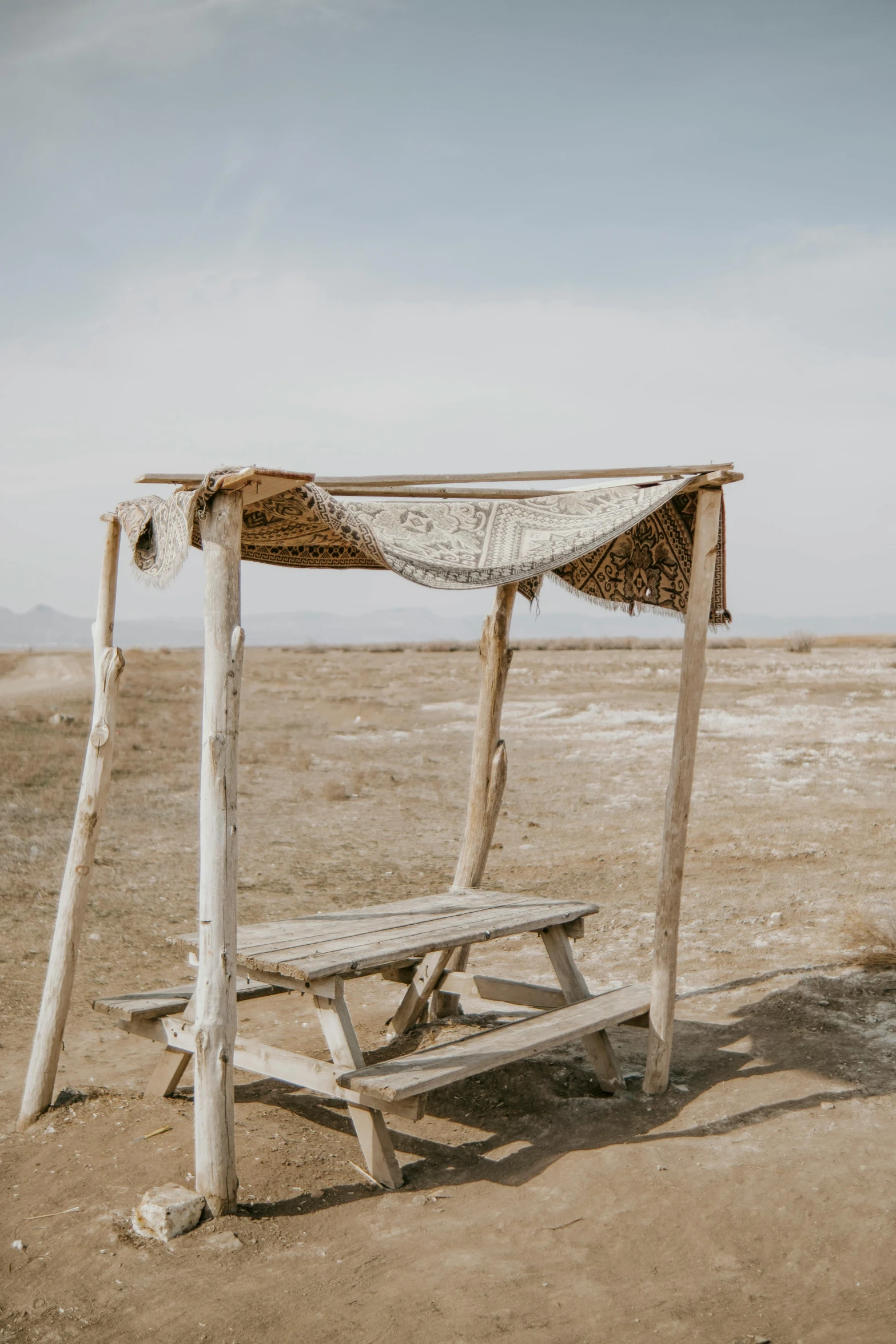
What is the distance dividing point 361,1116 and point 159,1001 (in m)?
1.48

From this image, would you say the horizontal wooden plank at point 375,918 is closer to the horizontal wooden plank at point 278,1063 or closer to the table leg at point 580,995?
the table leg at point 580,995

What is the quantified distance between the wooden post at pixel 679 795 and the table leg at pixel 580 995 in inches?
7.2

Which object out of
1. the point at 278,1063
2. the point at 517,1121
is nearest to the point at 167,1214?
the point at 278,1063

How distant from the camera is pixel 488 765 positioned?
277 inches

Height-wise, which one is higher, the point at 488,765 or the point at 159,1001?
the point at 488,765

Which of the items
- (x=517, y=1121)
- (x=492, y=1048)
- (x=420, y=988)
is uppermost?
(x=492, y=1048)

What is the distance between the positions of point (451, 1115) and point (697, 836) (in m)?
6.87

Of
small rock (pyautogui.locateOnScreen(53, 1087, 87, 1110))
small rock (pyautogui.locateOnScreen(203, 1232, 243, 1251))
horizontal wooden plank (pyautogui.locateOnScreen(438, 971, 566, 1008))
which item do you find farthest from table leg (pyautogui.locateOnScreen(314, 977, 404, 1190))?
horizontal wooden plank (pyautogui.locateOnScreen(438, 971, 566, 1008))

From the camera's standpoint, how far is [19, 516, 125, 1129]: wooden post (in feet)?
17.4

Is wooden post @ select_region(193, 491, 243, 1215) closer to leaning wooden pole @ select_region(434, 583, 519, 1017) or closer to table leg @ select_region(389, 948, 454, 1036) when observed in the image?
table leg @ select_region(389, 948, 454, 1036)

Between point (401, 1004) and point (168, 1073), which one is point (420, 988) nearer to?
point (401, 1004)

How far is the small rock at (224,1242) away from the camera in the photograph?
164 inches

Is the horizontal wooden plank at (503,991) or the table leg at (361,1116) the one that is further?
the horizontal wooden plank at (503,991)

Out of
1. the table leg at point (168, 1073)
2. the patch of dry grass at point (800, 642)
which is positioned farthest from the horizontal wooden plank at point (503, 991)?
the patch of dry grass at point (800, 642)
